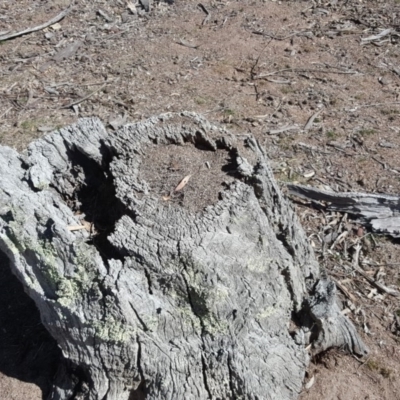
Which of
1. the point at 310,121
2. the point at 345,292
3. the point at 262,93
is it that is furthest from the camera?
the point at 262,93

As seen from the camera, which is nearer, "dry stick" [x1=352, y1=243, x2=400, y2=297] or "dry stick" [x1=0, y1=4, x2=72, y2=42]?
"dry stick" [x1=352, y1=243, x2=400, y2=297]

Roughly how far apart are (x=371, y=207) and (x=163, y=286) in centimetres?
227

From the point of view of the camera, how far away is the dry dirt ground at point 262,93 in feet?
12.1

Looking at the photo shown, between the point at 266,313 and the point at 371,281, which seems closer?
the point at 266,313

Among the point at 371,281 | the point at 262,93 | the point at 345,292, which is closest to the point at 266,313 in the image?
the point at 345,292

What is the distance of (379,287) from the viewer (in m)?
3.95

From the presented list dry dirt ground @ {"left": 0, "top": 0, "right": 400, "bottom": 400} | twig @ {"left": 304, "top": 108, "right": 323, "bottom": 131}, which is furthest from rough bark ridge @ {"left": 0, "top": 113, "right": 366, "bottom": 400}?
twig @ {"left": 304, "top": 108, "right": 323, "bottom": 131}

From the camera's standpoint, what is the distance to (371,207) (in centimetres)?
440

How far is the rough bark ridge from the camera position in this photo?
2.76 meters

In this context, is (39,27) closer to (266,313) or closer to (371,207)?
(371,207)

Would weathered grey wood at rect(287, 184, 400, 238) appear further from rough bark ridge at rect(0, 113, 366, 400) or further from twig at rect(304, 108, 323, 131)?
rough bark ridge at rect(0, 113, 366, 400)

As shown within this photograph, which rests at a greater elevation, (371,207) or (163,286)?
(163,286)

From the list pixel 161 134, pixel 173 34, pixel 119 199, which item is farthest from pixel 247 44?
pixel 119 199

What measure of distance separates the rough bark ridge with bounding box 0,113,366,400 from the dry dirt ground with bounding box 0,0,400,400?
61 centimetres
